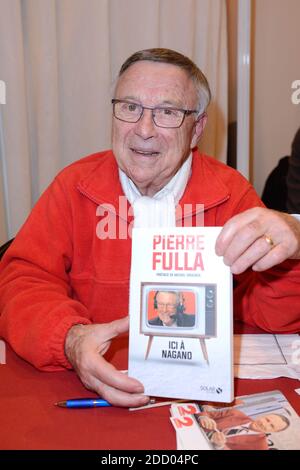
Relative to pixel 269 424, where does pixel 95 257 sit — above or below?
above

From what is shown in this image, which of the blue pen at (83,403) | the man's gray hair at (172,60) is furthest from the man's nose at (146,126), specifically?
the blue pen at (83,403)

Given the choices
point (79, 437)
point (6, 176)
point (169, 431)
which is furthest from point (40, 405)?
point (6, 176)

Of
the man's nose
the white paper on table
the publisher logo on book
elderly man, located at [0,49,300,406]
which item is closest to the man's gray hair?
elderly man, located at [0,49,300,406]

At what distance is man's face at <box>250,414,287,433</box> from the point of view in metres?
0.80

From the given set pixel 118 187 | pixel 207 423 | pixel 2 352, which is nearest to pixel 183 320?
pixel 207 423

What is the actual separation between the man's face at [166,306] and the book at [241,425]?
0.16 meters

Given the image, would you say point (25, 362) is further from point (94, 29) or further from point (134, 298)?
point (94, 29)

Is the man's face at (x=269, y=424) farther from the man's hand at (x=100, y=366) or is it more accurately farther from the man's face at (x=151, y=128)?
the man's face at (x=151, y=128)

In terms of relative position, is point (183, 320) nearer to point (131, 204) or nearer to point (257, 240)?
point (257, 240)

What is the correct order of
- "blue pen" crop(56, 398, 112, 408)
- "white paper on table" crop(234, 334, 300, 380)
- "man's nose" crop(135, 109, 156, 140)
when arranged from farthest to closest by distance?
"man's nose" crop(135, 109, 156, 140) → "white paper on table" crop(234, 334, 300, 380) → "blue pen" crop(56, 398, 112, 408)

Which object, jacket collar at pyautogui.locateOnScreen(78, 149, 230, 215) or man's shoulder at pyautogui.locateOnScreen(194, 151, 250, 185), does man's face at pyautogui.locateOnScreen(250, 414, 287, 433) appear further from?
man's shoulder at pyautogui.locateOnScreen(194, 151, 250, 185)

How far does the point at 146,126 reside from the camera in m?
1.30

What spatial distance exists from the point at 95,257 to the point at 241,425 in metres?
0.66

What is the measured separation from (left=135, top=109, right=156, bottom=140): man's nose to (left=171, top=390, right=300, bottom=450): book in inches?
Answer: 28.0
